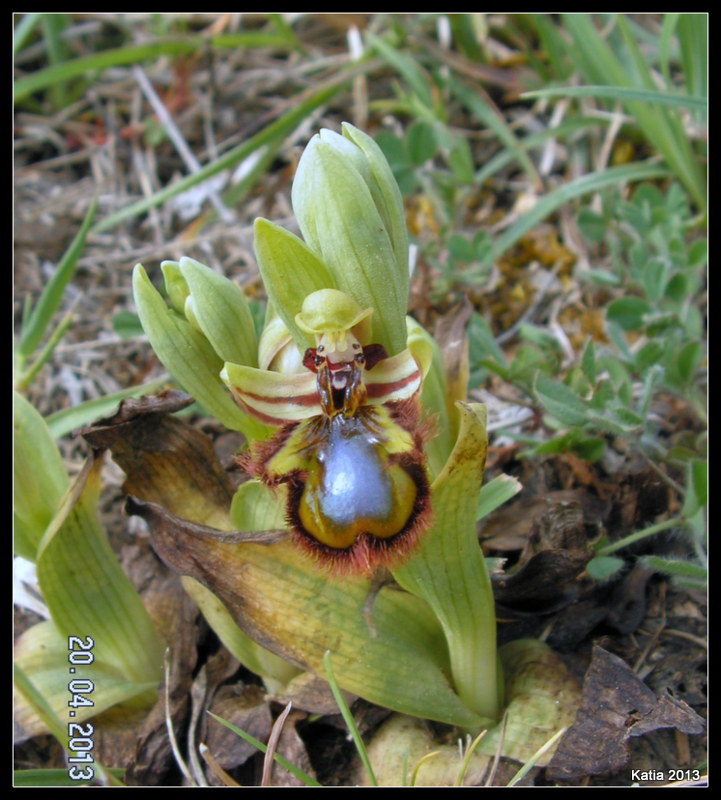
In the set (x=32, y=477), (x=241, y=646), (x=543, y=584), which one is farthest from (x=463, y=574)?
(x=32, y=477)

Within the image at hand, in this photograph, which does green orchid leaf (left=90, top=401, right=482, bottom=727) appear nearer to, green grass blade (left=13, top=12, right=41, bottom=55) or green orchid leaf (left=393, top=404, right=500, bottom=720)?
green orchid leaf (left=393, top=404, right=500, bottom=720)

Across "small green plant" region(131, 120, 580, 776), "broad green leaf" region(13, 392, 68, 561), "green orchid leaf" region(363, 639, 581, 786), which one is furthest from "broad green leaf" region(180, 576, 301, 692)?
"broad green leaf" region(13, 392, 68, 561)

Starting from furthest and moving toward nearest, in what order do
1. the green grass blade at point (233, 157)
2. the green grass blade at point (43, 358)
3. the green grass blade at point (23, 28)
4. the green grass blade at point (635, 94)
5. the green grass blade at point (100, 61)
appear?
the green grass blade at point (100, 61) → the green grass blade at point (23, 28) → the green grass blade at point (233, 157) → the green grass blade at point (43, 358) → the green grass blade at point (635, 94)

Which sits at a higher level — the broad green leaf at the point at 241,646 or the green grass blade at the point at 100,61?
the green grass blade at the point at 100,61

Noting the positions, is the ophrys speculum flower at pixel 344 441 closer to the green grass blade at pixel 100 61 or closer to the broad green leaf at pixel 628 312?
the broad green leaf at pixel 628 312

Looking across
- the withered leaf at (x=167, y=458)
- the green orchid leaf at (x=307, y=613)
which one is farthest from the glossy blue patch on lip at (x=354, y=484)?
the withered leaf at (x=167, y=458)

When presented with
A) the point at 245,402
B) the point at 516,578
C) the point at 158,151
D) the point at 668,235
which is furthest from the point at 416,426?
the point at 158,151
